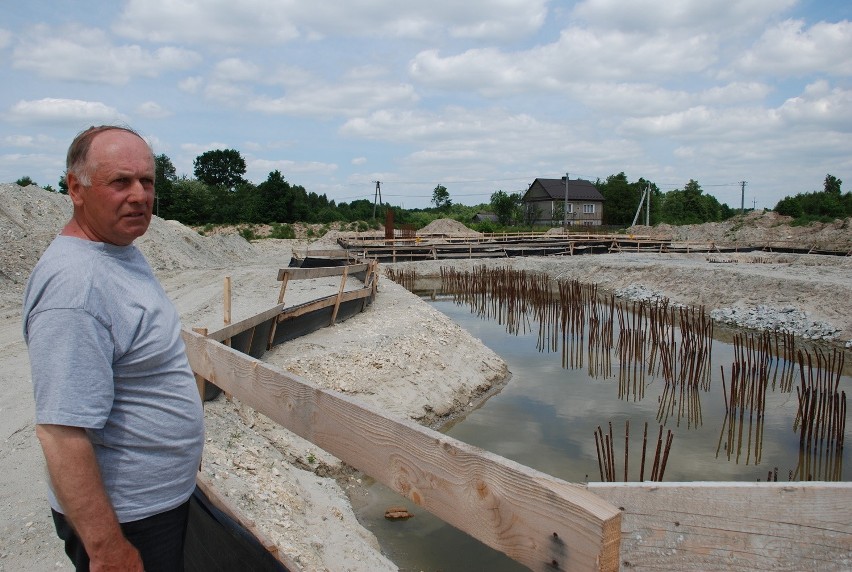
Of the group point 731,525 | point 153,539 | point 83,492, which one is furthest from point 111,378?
point 731,525

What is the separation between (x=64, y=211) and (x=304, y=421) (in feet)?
69.5

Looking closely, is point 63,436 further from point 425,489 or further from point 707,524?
point 707,524

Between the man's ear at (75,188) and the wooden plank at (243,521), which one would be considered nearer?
the man's ear at (75,188)

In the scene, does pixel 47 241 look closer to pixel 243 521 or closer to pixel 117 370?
pixel 243 521

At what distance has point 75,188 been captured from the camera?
5.08ft

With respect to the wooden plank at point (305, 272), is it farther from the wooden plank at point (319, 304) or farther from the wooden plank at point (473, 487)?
the wooden plank at point (473, 487)

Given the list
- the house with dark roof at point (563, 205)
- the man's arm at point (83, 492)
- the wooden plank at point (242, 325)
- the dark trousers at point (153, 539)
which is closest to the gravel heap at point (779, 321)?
the wooden plank at point (242, 325)

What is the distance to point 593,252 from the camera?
1390 inches

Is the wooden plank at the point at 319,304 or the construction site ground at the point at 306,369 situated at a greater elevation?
the wooden plank at the point at 319,304

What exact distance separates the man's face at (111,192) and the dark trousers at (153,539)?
0.68 m

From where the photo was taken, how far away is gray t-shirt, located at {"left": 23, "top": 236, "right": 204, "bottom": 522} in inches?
52.8

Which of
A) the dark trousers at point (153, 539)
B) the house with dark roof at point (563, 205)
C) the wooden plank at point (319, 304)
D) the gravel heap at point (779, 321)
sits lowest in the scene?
the gravel heap at point (779, 321)

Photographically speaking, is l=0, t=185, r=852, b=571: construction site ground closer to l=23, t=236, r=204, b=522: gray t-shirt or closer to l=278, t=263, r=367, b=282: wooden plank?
l=278, t=263, r=367, b=282: wooden plank

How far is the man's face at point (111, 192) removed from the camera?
1533 millimetres
